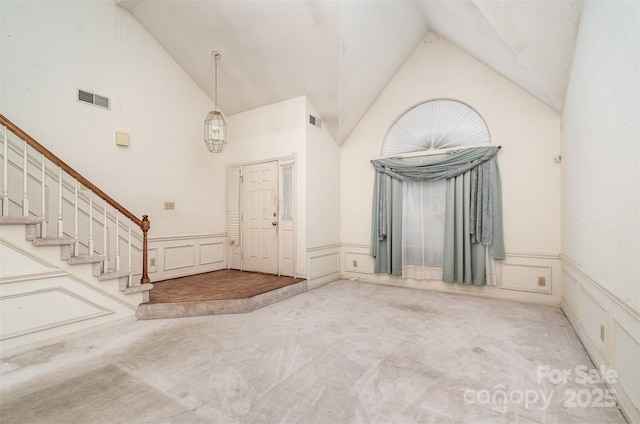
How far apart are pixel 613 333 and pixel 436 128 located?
3.34 metres

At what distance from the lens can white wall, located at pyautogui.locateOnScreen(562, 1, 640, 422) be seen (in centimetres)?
162

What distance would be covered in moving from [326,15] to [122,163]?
3.41 meters

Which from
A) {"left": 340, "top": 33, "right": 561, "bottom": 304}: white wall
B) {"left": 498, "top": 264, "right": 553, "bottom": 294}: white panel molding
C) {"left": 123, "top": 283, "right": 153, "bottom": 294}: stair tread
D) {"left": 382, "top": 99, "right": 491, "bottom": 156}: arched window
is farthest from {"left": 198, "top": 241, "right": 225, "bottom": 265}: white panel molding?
{"left": 498, "top": 264, "right": 553, "bottom": 294}: white panel molding

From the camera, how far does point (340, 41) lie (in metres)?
3.63

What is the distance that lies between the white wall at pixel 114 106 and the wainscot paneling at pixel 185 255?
15cm

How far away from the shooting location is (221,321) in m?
3.16

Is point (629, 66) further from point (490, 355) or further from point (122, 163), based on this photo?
point (122, 163)

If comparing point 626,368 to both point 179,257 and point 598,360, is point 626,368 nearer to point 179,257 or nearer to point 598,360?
point 598,360

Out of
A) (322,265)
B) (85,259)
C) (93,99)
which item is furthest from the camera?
(322,265)

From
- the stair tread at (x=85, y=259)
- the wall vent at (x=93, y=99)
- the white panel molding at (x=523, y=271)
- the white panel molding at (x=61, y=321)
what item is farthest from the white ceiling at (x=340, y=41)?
the white panel molding at (x=61, y=321)

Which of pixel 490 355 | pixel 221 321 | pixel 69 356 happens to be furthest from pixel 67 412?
pixel 490 355

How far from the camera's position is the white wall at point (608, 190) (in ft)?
5.32

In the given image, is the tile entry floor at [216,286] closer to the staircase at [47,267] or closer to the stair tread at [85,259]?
the staircase at [47,267]

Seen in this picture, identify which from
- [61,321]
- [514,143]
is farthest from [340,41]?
[61,321]
